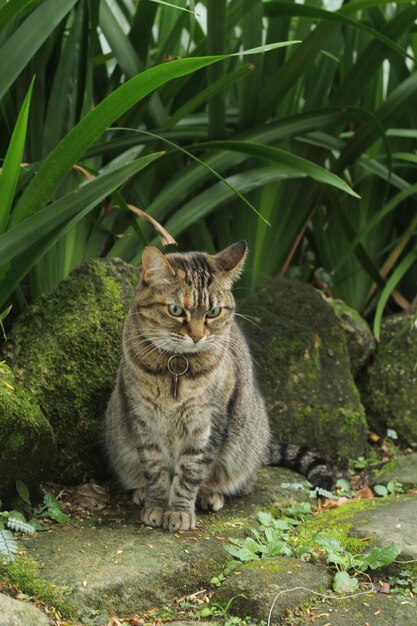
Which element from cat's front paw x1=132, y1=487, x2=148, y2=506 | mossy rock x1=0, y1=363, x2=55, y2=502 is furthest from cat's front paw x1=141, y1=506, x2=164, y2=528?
mossy rock x1=0, y1=363, x2=55, y2=502

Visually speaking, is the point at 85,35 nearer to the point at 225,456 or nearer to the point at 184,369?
the point at 184,369

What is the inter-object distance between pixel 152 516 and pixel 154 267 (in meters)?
0.93

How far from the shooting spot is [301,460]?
3.95m

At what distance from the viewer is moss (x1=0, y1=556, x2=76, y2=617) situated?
101 inches

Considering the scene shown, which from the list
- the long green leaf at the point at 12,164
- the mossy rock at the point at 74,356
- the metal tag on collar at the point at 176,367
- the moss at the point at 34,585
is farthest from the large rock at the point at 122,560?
the long green leaf at the point at 12,164

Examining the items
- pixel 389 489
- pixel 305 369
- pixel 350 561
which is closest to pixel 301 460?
pixel 389 489

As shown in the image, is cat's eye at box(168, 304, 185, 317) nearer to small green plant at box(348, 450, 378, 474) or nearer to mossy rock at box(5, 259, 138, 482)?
mossy rock at box(5, 259, 138, 482)

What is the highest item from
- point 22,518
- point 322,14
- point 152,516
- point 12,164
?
point 322,14

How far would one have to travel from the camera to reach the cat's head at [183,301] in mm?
3164

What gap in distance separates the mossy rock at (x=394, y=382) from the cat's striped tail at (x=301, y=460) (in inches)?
Answer: 26.9

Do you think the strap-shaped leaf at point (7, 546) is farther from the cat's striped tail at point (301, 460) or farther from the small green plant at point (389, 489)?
the small green plant at point (389, 489)

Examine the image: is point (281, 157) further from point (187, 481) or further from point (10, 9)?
point (187, 481)

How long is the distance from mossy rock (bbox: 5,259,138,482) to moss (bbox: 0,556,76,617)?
2.80 feet

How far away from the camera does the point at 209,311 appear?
3217mm
